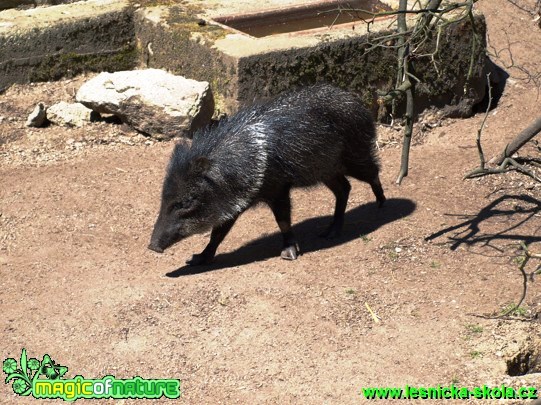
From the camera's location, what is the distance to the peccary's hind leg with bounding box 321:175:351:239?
696 centimetres

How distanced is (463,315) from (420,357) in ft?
1.87

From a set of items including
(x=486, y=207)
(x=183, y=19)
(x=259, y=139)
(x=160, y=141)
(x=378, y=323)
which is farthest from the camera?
(x=183, y=19)

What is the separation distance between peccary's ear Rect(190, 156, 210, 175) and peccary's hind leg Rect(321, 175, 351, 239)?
1035 millimetres

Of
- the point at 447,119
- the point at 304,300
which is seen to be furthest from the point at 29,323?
the point at 447,119

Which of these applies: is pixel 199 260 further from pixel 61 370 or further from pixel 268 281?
pixel 61 370

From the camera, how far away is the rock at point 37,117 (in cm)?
856

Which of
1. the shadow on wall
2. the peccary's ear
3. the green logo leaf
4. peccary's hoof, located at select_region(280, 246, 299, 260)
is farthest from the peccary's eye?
the green logo leaf

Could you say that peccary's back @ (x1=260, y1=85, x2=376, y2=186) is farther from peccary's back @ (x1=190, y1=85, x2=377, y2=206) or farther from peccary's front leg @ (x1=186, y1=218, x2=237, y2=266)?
peccary's front leg @ (x1=186, y1=218, x2=237, y2=266)

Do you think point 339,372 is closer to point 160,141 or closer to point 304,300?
point 304,300

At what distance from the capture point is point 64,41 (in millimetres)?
9180

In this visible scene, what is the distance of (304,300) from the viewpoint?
233 inches

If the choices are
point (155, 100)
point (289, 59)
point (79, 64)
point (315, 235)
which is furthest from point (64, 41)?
point (315, 235)

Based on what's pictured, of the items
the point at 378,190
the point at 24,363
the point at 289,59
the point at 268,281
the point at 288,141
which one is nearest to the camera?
the point at 24,363

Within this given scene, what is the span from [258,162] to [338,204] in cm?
89
